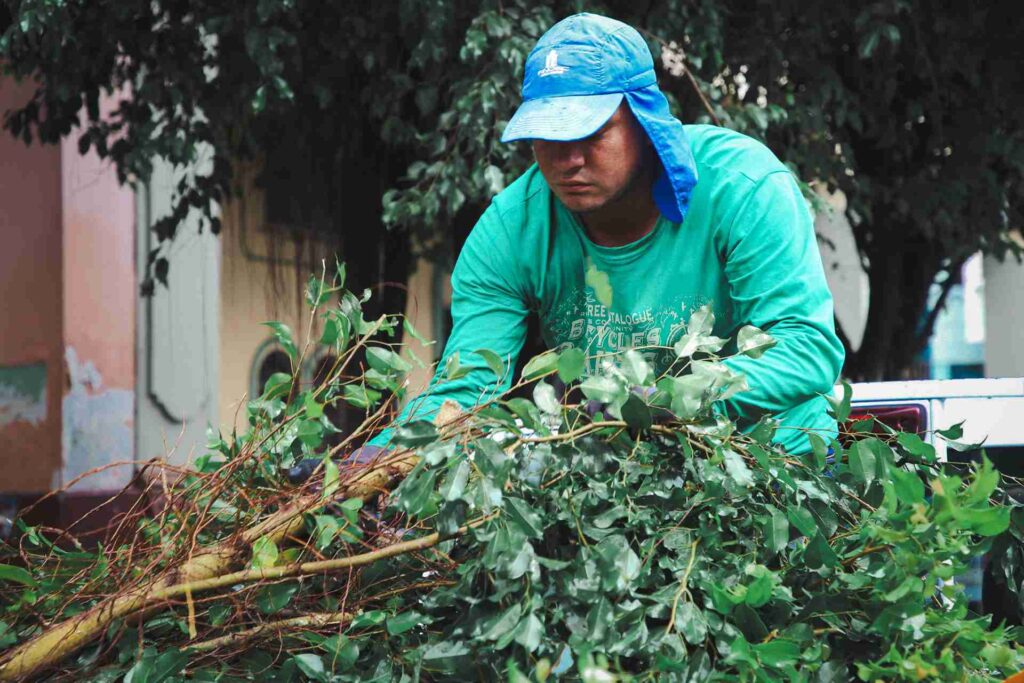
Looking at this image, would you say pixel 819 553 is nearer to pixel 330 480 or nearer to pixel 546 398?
pixel 546 398

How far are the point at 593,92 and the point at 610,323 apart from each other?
47cm

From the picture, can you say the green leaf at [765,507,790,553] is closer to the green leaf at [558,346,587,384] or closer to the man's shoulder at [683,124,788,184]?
the green leaf at [558,346,587,384]

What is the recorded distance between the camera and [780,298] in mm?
2096

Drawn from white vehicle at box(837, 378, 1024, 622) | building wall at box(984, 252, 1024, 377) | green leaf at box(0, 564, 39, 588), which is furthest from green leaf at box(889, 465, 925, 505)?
building wall at box(984, 252, 1024, 377)

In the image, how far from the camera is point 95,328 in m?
7.64

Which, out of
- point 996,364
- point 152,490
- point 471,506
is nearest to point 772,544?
point 471,506

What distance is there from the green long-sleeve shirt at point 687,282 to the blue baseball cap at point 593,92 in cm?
11

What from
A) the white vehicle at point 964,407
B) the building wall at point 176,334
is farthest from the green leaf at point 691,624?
the building wall at point 176,334

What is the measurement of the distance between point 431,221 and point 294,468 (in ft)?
13.4

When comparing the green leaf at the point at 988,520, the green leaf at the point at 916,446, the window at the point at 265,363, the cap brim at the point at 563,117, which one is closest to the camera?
the green leaf at the point at 988,520

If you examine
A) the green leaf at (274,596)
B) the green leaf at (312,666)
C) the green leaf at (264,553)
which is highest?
the green leaf at (264,553)

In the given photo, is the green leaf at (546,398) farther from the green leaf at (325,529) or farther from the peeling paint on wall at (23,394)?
the peeling paint on wall at (23,394)

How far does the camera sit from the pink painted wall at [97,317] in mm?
7508

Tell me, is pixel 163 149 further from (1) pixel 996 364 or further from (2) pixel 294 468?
(1) pixel 996 364
